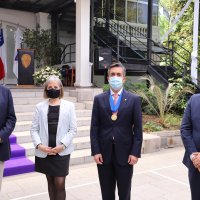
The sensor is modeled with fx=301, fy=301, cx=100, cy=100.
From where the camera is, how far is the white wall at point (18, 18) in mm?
12688

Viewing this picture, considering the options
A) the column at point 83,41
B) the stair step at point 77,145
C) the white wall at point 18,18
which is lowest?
the stair step at point 77,145

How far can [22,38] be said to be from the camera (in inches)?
507

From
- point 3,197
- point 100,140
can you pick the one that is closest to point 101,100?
point 100,140

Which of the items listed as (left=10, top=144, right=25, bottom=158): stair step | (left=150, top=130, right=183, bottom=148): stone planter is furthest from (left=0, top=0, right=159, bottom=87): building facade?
(left=10, top=144, right=25, bottom=158): stair step

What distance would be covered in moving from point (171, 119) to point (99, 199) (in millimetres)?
4794

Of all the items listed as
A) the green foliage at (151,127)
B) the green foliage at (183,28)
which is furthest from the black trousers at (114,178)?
the green foliage at (183,28)

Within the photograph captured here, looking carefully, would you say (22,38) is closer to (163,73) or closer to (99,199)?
(163,73)

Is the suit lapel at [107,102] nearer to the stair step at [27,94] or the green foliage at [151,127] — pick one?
the green foliage at [151,127]

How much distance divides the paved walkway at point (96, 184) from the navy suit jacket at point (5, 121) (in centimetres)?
115

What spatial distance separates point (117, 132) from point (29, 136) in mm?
3623

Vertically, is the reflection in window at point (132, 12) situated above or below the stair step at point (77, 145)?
above

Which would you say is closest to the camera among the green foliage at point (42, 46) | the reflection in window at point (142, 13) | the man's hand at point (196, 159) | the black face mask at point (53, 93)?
the man's hand at point (196, 159)

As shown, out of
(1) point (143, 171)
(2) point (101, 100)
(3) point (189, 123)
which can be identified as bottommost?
(1) point (143, 171)

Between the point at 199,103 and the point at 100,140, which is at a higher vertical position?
the point at 199,103
